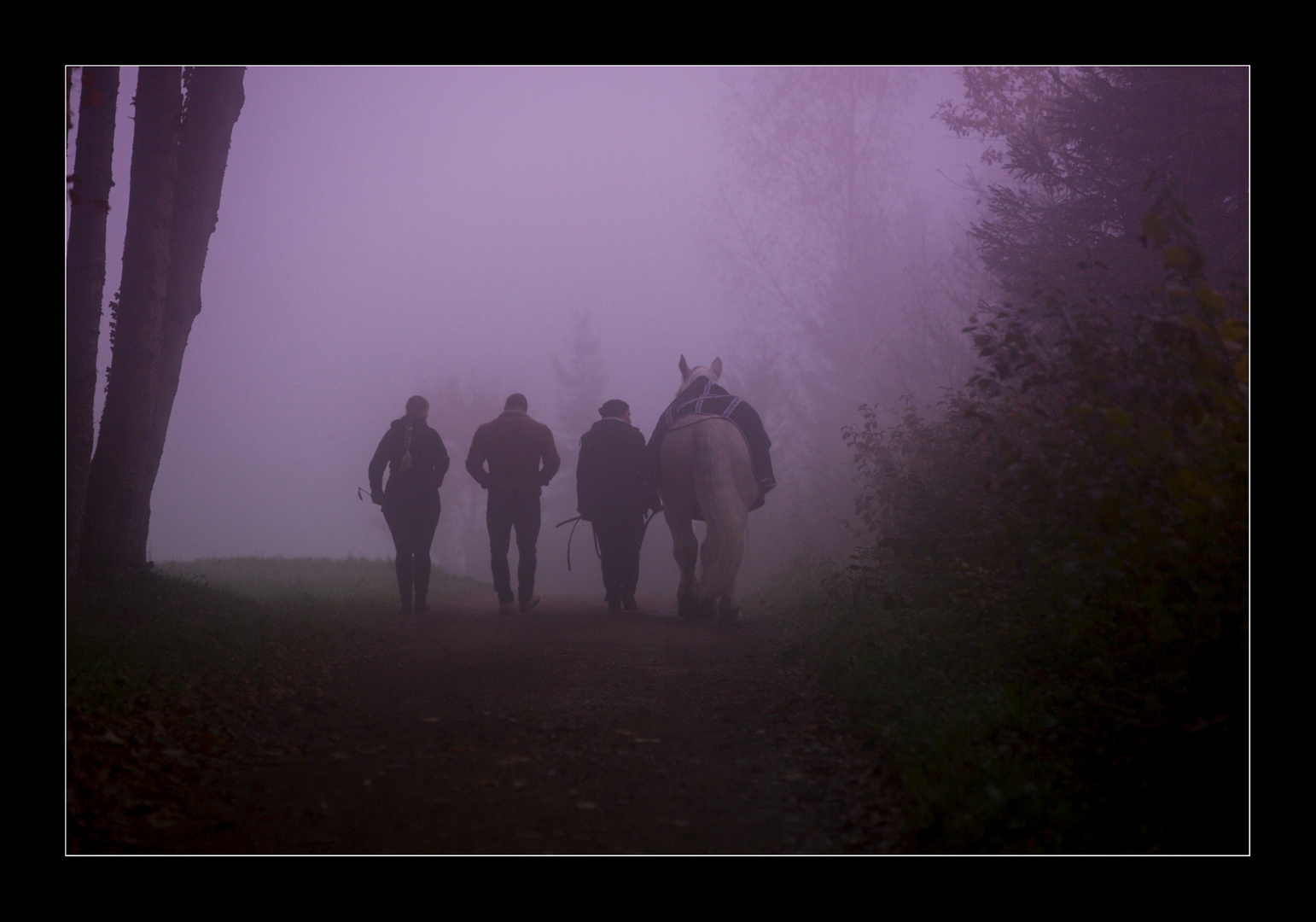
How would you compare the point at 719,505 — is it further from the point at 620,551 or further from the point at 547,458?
the point at 547,458

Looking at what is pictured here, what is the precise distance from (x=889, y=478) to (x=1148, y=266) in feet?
10.8

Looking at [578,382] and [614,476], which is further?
[578,382]

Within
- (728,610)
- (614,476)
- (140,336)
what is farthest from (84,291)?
(728,610)

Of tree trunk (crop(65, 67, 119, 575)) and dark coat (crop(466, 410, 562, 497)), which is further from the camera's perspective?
dark coat (crop(466, 410, 562, 497))

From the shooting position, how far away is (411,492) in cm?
1046

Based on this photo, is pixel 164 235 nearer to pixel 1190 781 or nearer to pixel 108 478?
pixel 108 478

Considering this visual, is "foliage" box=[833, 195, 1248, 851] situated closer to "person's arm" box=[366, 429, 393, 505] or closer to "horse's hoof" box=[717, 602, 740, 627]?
"horse's hoof" box=[717, 602, 740, 627]

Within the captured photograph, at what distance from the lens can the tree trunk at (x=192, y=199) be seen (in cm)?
885

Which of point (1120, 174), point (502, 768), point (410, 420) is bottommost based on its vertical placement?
point (502, 768)

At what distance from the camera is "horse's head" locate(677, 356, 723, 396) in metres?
10.2

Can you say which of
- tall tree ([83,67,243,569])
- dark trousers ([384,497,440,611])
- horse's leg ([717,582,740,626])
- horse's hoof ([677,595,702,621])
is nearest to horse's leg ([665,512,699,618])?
horse's hoof ([677,595,702,621])

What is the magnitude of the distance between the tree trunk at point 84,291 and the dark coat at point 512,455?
4.25 metres

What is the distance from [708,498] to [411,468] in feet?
11.1

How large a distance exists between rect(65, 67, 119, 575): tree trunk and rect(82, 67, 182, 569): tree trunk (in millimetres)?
692
